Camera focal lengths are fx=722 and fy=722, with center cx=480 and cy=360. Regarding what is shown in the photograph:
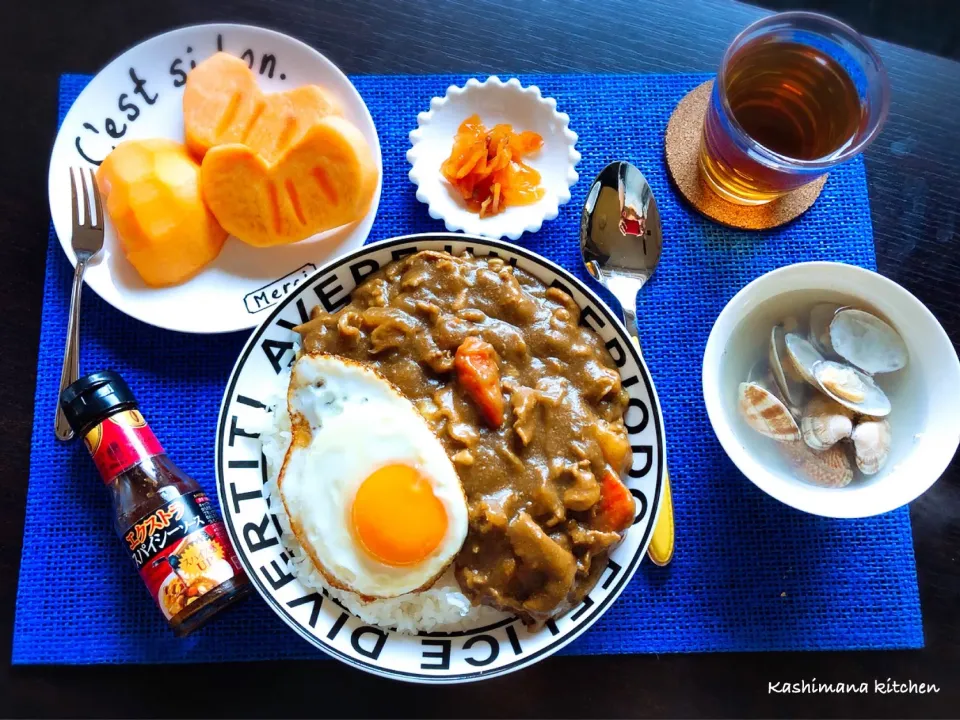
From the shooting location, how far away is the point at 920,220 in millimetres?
2689

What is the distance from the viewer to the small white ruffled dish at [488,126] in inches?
99.0

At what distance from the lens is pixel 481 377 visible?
204 cm

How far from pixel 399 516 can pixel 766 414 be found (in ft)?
3.83

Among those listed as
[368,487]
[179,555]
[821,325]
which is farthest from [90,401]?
[821,325]

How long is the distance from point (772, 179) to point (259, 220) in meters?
1.69

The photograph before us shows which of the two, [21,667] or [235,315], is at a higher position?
[235,315]

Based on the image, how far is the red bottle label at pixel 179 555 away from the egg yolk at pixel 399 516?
1.61 ft

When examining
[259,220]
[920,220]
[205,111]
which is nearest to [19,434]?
[259,220]

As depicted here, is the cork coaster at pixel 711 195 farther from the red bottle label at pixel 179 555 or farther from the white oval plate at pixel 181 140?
the red bottle label at pixel 179 555

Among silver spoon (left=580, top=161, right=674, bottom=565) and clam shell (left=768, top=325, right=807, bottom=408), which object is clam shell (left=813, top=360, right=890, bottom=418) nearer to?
clam shell (left=768, top=325, right=807, bottom=408)

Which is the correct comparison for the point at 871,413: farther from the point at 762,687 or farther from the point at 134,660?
the point at 134,660

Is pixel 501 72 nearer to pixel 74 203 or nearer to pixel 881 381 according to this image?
pixel 74 203

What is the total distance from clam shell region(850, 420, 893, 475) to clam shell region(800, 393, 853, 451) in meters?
0.04

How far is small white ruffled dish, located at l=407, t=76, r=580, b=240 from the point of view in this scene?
2.51 m
